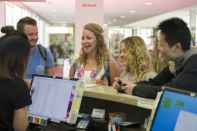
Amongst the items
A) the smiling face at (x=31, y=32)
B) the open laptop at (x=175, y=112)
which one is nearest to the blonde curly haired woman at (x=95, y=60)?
the smiling face at (x=31, y=32)

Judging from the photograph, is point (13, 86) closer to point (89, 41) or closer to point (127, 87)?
point (127, 87)

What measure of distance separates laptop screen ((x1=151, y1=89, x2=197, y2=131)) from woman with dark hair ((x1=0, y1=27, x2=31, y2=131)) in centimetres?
63

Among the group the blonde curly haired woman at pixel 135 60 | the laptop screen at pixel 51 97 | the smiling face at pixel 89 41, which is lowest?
the laptop screen at pixel 51 97

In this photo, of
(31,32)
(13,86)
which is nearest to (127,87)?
(13,86)

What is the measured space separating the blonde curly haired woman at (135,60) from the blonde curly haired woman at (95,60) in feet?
0.37

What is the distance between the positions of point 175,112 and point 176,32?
51cm

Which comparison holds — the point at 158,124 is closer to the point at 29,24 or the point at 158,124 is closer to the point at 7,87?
the point at 7,87

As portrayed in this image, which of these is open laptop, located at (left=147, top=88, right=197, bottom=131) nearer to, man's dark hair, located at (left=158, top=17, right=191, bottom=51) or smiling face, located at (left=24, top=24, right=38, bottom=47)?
man's dark hair, located at (left=158, top=17, right=191, bottom=51)

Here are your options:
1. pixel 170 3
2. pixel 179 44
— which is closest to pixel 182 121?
pixel 179 44

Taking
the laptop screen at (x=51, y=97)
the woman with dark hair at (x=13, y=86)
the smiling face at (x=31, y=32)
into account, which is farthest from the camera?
the smiling face at (x=31, y=32)

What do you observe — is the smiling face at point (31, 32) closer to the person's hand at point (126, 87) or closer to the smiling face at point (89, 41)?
the smiling face at point (89, 41)

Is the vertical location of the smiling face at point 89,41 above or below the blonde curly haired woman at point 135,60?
above

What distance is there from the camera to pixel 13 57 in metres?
1.77

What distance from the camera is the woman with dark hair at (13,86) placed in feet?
5.80
